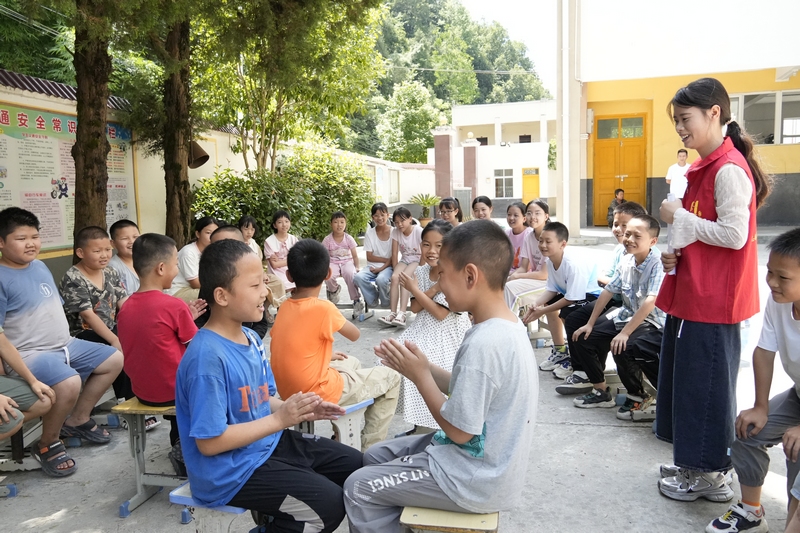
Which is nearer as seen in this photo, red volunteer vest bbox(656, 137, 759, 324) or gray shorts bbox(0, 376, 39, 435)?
red volunteer vest bbox(656, 137, 759, 324)

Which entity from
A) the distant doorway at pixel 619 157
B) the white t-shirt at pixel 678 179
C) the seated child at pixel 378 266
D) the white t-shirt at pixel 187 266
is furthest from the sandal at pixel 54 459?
the distant doorway at pixel 619 157

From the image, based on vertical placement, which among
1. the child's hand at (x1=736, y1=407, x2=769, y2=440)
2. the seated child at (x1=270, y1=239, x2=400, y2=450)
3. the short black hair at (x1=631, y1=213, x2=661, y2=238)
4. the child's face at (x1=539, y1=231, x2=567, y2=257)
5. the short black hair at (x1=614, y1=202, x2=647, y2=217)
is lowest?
the child's hand at (x1=736, y1=407, x2=769, y2=440)

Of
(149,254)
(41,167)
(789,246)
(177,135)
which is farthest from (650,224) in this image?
(41,167)

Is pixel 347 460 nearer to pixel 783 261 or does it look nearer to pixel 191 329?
pixel 191 329

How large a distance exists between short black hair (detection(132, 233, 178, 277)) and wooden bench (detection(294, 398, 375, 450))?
114 centimetres

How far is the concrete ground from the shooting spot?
9.41ft

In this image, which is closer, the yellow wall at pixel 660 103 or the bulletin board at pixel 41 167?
the bulletin board at pixel 41 167

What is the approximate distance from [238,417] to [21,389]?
5.90 feet

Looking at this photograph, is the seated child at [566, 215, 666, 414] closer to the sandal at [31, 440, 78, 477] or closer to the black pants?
the black pants

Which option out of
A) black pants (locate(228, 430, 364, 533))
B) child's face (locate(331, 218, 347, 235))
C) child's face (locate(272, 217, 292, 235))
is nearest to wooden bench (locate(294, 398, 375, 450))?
black pants (locate(228, 430, 364, 533))

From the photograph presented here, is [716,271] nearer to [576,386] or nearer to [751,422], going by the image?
[751,422]

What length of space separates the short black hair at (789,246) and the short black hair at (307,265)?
1949 millimetres

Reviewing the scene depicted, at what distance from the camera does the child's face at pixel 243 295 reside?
7.25 feet

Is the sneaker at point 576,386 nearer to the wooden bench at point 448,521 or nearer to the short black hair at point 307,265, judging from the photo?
the short black hair at point 307,265
